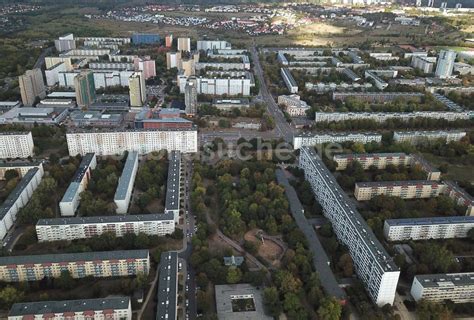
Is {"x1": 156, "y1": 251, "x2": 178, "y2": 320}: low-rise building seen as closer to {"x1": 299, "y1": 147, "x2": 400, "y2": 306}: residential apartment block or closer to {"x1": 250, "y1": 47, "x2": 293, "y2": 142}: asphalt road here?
{"x1": 299, "y1": 147, "x2": 400, "y2": 306}: residential apartment block

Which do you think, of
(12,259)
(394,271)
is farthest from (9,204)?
(394,271)

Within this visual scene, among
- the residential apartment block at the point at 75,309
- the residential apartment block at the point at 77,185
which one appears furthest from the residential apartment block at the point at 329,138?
the residential apartment block at the point at 75,309

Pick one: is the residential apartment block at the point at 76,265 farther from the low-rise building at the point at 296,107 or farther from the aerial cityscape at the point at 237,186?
the low-rise building at the point at 296,107

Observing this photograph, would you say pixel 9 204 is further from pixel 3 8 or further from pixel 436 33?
pixel 3 8

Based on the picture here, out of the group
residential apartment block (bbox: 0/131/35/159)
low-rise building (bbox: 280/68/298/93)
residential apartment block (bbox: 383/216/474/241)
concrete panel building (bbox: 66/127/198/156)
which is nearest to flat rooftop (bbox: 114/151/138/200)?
concrete panel building (bbox: 66/127/198/156)

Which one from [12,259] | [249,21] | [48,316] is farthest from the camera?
[249,21]

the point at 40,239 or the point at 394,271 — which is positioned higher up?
the point at 394,271

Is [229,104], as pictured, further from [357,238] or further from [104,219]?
[357,238]

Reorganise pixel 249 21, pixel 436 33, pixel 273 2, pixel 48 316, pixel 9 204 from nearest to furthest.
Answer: pixel 48 316, pixel 9 204, pixel 436 33, pixel 249 21, pixel 273 2
